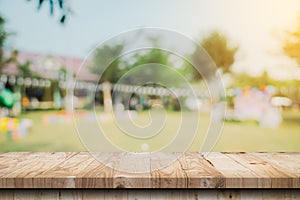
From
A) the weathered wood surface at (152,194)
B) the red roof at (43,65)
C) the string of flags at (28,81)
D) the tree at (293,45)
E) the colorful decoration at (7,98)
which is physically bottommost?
the weathered wood surface at (152,194)

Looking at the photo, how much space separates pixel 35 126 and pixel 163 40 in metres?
8.66

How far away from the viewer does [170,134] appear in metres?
7.54

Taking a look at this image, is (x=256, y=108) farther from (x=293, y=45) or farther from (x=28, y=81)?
(x=28, y=81)

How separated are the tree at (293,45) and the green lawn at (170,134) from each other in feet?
5.58

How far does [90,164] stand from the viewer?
1316 mm

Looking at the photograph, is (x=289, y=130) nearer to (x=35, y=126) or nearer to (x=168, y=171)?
(x=35, y=126)

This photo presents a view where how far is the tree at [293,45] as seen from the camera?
11250 millimetres

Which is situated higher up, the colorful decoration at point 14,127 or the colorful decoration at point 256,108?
the colorful decoration at point 256,108

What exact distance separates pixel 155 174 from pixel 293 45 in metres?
11.0

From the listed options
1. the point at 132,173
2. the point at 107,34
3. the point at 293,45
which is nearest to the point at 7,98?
the point at 107,34

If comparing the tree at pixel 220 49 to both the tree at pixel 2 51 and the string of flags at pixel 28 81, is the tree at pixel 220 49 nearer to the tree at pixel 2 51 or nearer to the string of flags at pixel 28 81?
the string of flags at pixel 28 81

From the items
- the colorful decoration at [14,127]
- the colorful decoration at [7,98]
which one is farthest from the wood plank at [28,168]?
the colorful decoration at [7,98]

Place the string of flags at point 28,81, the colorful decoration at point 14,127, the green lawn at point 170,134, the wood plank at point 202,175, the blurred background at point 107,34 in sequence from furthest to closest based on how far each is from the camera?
the string of flags at point 28,81
the blurred background at point 107,34
the colorful decoration at point 14,127
the green lawn at point 170,134
the wood plank at point 202,175

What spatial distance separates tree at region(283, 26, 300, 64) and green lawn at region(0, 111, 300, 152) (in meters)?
1.70
